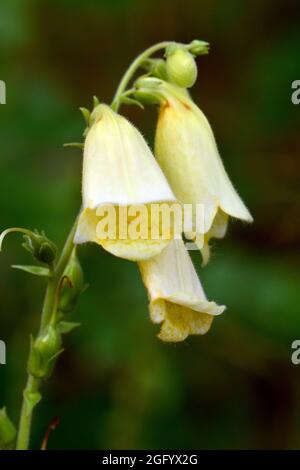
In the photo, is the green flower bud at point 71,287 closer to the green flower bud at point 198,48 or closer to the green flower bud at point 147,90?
the green flower bud at point 147,90

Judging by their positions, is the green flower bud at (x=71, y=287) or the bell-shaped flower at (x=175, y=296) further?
the green flower bud at (x=71, y=287)

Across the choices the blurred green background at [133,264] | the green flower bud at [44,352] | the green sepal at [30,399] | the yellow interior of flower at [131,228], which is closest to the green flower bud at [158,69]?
the yellow interior of flower at [131,228]

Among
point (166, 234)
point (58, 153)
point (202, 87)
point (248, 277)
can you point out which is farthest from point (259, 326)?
point (202, 87)

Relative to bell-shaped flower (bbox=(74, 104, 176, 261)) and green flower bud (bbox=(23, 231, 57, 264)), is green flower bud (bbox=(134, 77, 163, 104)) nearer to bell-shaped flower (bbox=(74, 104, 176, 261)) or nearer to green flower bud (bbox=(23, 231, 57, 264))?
bell-shaped flower (bbox=(74, 104, 176, 261))

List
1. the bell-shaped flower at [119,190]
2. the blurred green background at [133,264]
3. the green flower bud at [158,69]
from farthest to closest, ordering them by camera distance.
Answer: the blurred green background at [133,264]
the green flower bud at [158,69]
the bell-shaped flower at [119,190]

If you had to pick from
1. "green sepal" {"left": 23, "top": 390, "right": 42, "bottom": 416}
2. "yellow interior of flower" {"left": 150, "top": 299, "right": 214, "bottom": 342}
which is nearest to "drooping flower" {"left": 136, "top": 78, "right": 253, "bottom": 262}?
"yellow interior of flower" {"left": 150, "top": 299, "right": 214, "bottom": 342}

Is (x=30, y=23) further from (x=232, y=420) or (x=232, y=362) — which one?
(x=232, y=420)

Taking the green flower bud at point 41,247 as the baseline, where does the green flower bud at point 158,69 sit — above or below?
above
